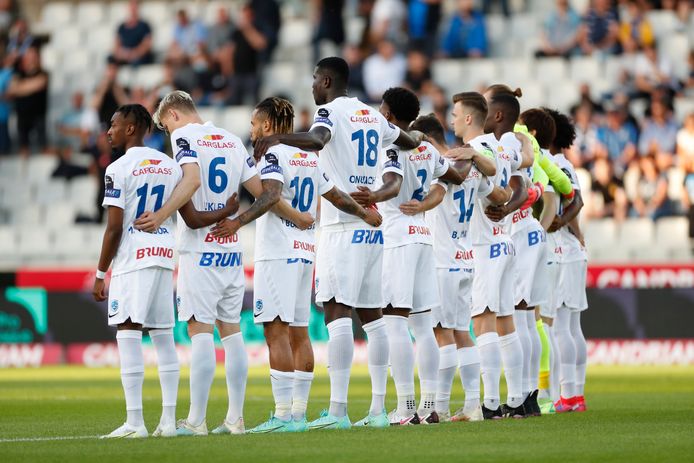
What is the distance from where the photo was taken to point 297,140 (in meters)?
10.5

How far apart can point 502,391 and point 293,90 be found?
13554mm

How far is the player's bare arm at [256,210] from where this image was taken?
1032 centimetres

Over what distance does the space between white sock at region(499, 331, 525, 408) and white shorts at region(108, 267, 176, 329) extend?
338cm

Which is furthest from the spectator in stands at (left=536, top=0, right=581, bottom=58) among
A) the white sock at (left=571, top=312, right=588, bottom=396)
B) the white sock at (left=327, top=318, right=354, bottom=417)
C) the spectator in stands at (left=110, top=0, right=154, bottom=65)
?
the white sock at (left=327, top=318, right=354, bottom=417)

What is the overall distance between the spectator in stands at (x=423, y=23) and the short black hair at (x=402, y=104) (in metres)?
16.2

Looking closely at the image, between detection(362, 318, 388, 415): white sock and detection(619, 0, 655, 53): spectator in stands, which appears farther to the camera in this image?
detection(619, 0, 655, 53): spectator in stands

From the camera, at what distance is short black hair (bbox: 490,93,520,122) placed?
12.7 metres

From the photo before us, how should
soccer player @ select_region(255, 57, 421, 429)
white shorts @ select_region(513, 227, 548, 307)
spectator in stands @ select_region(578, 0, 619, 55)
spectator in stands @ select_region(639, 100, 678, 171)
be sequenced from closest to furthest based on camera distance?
soccer player @ select_region(255, 57, 421, 429), white shorts @ select_region(513, 227, 548, 307), spectator in stands @ select_region(639, 100, 678, 171), spectator in stands @ select_region(578, 0, 619, 55)

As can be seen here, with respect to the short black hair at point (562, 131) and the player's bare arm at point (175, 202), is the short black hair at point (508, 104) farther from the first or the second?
the player's bare arm at point (175, 202)

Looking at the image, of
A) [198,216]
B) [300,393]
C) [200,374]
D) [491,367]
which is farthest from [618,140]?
[200,374]

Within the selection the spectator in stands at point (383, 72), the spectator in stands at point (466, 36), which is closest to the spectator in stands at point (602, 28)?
the spectator in stands at point (466, 36)

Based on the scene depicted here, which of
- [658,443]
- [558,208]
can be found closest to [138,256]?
[658,443]

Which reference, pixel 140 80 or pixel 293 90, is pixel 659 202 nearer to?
pixel 293 90

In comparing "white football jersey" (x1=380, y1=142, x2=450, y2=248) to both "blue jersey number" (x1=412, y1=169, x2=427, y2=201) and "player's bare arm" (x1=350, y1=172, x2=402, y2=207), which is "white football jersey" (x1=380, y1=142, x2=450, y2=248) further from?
"player's bare arm" (x1=350, y1=172, x2=402, y2=207)
